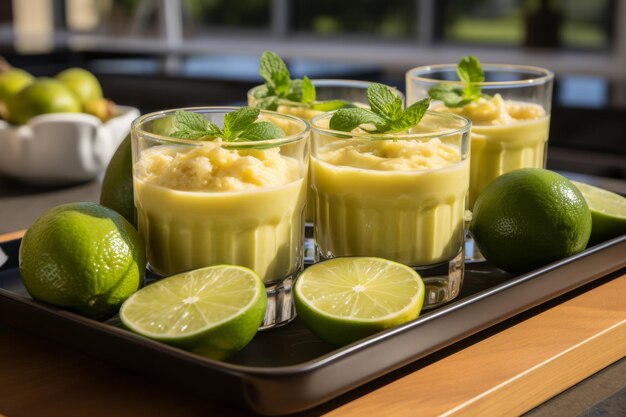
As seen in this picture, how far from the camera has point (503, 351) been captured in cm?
86

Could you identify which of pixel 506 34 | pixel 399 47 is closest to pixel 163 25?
pixel 399 47

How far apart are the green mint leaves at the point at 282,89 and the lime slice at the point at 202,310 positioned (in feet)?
1.28

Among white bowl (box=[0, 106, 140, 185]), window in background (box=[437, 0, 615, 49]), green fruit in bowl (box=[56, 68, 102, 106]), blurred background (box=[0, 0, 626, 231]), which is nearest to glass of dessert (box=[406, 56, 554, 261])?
white bowl (box=[0, 106, 140, 185])

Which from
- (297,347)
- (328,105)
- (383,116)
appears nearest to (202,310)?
(297,347)

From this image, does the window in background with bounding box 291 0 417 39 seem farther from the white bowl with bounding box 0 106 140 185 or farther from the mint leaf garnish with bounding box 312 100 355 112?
the mint leaf garnish with bounding box 312 100 355 112

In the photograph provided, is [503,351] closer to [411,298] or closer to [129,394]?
[411,298]

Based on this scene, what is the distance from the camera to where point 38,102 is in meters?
1.66

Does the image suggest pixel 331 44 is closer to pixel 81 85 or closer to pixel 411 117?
pixel 81 85

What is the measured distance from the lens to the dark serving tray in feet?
2.35

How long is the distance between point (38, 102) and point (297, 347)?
3.25ft

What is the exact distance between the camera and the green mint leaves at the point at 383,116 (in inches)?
38.7

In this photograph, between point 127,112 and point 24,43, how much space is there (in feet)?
10.7

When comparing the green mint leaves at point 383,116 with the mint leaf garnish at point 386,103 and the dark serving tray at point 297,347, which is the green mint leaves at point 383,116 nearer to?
the mint leaf garnish at point 386,103

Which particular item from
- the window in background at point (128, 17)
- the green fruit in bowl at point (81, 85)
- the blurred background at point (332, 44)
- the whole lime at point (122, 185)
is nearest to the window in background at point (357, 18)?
the blurred background at point (332, 44)
